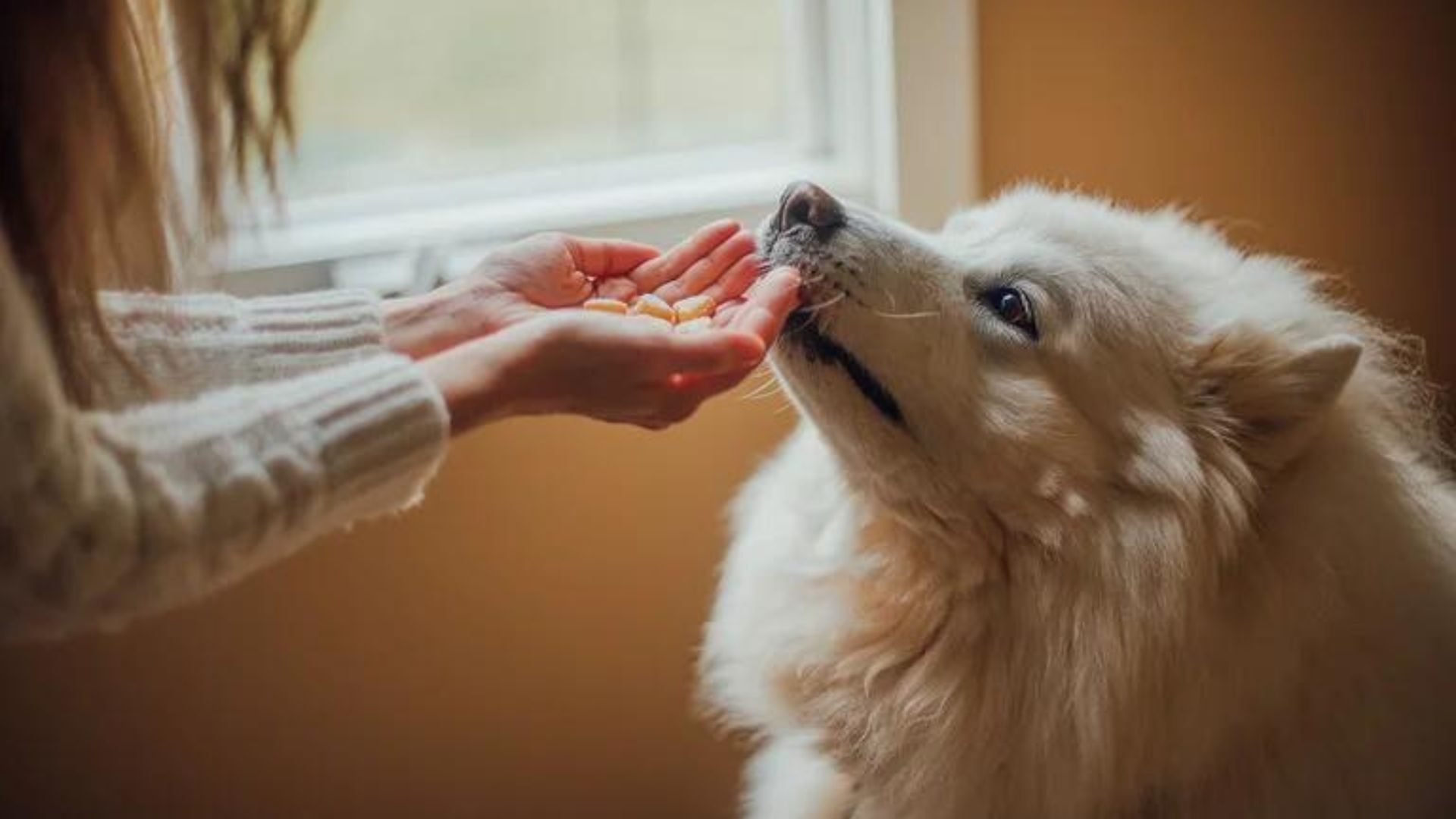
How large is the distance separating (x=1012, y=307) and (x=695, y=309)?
278 mm

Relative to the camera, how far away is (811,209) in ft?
4.00

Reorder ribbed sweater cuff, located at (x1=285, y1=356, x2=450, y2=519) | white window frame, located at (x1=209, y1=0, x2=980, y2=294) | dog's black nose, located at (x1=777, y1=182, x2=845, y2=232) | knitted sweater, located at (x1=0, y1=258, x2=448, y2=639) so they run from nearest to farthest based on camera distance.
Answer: knitted sweater, located at (x1=0, y1=258, x2=448, y2=639), ribbed sweater cuff, located at (x1=285, y1=356, x2=450, y2=519), dog's black nose, located at (x1=777, y1=182, x2=845, y2=232), white window frame, located at (x1=209, y1=0, x2=980, y2=294)

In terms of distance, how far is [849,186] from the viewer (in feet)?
5.94

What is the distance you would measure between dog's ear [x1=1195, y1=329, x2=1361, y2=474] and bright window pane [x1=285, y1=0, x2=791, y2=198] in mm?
861

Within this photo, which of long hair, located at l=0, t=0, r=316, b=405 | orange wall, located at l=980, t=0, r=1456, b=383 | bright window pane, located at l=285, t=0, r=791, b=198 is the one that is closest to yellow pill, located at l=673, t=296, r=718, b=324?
long hair, located at l=0, t=0, r=316, b=405

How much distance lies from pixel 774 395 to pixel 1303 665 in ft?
2.49

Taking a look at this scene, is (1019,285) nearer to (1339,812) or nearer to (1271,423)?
(1271,423)

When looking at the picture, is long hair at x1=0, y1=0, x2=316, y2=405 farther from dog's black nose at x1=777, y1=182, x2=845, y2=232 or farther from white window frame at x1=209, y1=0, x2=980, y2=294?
white window frame at x1=209, y1=0, x2=980, y2=294

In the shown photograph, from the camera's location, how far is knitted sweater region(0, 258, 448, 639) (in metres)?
0.87

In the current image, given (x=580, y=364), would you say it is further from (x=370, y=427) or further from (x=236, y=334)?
(x=236, y=334)

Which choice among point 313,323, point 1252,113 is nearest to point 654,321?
point 313,323

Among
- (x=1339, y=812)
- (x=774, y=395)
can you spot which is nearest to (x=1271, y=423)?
(x=1339, y=812)

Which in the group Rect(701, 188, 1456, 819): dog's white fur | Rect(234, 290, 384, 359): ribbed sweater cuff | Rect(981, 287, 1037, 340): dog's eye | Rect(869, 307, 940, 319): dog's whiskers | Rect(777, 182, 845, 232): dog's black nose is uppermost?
Rect(777, 182, 845, 232): dog's black nose

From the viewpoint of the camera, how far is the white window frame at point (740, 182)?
5.24 ft
